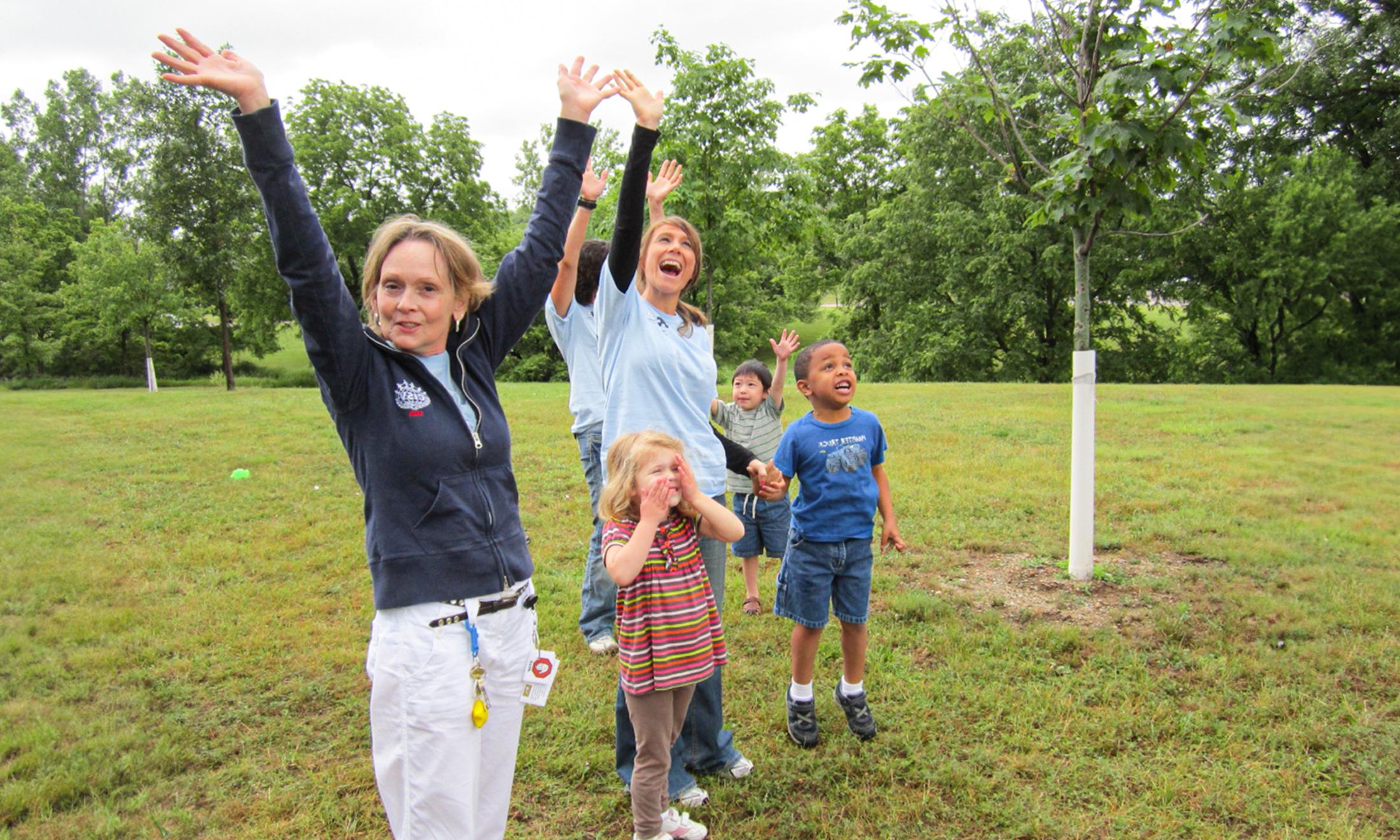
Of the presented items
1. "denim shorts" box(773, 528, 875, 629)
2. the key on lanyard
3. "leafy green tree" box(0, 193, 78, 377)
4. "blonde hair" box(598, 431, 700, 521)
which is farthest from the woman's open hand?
"leafy green tree" box(0, 193, 78, 377)

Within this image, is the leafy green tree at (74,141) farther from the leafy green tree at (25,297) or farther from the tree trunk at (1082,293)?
the tree trunk at (1082,293)

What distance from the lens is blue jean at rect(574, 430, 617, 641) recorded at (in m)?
4.41

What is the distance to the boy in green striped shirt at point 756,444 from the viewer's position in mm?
5016

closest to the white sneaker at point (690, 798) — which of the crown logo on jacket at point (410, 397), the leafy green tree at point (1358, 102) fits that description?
the crown logo on jacket at point (410, 397)

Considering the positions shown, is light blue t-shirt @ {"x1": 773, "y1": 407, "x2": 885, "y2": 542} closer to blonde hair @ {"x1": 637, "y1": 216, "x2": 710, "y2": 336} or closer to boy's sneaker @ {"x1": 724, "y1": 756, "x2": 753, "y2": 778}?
blonde hair @ {"x1": 637, "y1": 216, "x2": 710, "y2": 336}

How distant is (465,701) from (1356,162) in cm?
3321

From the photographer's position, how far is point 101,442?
12.8 m

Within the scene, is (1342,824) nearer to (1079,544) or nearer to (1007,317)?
(1079,544)

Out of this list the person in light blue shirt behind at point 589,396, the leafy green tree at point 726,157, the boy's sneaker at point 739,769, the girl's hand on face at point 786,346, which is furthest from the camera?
the leafy green tree at point 726,157

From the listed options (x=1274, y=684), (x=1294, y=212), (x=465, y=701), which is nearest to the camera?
(x=465, y=701)

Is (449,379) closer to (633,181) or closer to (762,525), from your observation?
(633,181)

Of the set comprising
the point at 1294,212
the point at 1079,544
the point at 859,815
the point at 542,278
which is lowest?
the point at 859,815

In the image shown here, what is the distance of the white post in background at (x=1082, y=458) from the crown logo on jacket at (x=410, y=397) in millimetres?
4500

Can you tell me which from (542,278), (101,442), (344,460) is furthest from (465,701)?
(101,442)
